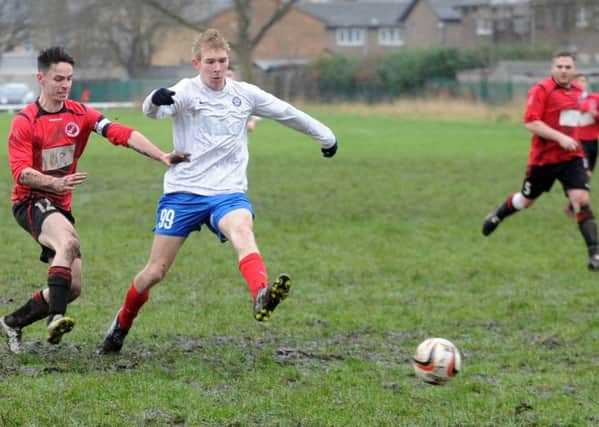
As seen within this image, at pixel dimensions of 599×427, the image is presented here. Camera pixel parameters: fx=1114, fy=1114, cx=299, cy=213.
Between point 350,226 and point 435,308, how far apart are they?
5137 mm

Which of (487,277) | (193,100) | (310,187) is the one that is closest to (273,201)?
(310,187)

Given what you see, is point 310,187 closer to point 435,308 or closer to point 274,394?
point 435,308

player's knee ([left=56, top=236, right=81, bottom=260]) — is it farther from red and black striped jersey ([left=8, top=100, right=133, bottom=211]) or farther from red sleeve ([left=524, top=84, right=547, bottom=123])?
red sleeve ([left=524, top=84, right=547, bottom=123])

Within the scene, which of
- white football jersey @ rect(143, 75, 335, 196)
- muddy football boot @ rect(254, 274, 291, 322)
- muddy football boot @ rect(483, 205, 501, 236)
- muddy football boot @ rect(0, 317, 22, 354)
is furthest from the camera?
muddy football boot @ rect(483, 205, 501, 236)

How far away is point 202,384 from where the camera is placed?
680cm

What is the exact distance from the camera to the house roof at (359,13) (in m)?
96.0

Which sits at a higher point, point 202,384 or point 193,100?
point 193,100

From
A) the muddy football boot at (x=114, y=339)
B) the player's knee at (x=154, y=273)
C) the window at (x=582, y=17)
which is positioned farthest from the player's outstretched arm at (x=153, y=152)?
the window at (x=582, y=17)

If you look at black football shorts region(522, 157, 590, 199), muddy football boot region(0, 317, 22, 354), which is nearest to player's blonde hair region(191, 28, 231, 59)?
muddy football boot region(0, 317, 22, 354)

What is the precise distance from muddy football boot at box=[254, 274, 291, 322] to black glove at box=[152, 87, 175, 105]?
1.37 meters

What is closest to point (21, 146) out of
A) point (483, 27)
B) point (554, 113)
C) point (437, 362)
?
point (437, 362)

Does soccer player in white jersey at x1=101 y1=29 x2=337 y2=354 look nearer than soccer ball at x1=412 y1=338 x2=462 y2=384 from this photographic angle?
No

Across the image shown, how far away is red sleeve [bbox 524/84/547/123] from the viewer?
11.3 m

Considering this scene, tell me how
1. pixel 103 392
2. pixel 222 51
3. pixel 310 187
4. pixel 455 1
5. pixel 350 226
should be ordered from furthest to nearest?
pixel 455 1 < pixel 310 187 < pixel 350 226 < pixel 222 51 < pixel 103 392
